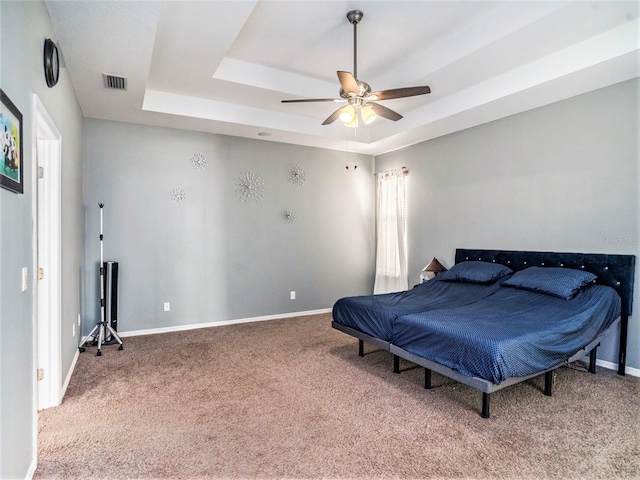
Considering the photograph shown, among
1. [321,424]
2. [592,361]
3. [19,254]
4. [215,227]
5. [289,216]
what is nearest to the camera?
[19,254]

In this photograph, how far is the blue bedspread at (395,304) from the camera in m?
3.34

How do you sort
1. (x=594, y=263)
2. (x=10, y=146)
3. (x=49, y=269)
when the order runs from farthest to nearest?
A: (x=594, y=263) < (x=49, y=269) < (x=10, y=146)

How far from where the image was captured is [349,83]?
291 cm

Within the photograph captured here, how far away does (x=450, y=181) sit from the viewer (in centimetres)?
514

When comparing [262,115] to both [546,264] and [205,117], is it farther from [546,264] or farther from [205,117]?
[546,264]

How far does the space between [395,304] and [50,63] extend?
3.29 m

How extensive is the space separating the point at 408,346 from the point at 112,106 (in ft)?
12.8

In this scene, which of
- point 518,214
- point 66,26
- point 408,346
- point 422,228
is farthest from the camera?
point 422,228

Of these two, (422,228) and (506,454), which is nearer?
(506,454)

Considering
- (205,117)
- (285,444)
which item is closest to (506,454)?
(285,444)

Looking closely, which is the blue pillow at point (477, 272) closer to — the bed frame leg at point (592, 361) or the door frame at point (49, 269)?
the bed frame leg at point (592, 361)

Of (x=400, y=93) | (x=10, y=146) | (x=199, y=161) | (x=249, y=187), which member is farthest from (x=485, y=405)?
(x=199, y=161)

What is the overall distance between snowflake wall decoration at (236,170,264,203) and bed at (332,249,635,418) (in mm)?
2406

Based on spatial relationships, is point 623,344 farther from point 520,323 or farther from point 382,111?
point 382,111
